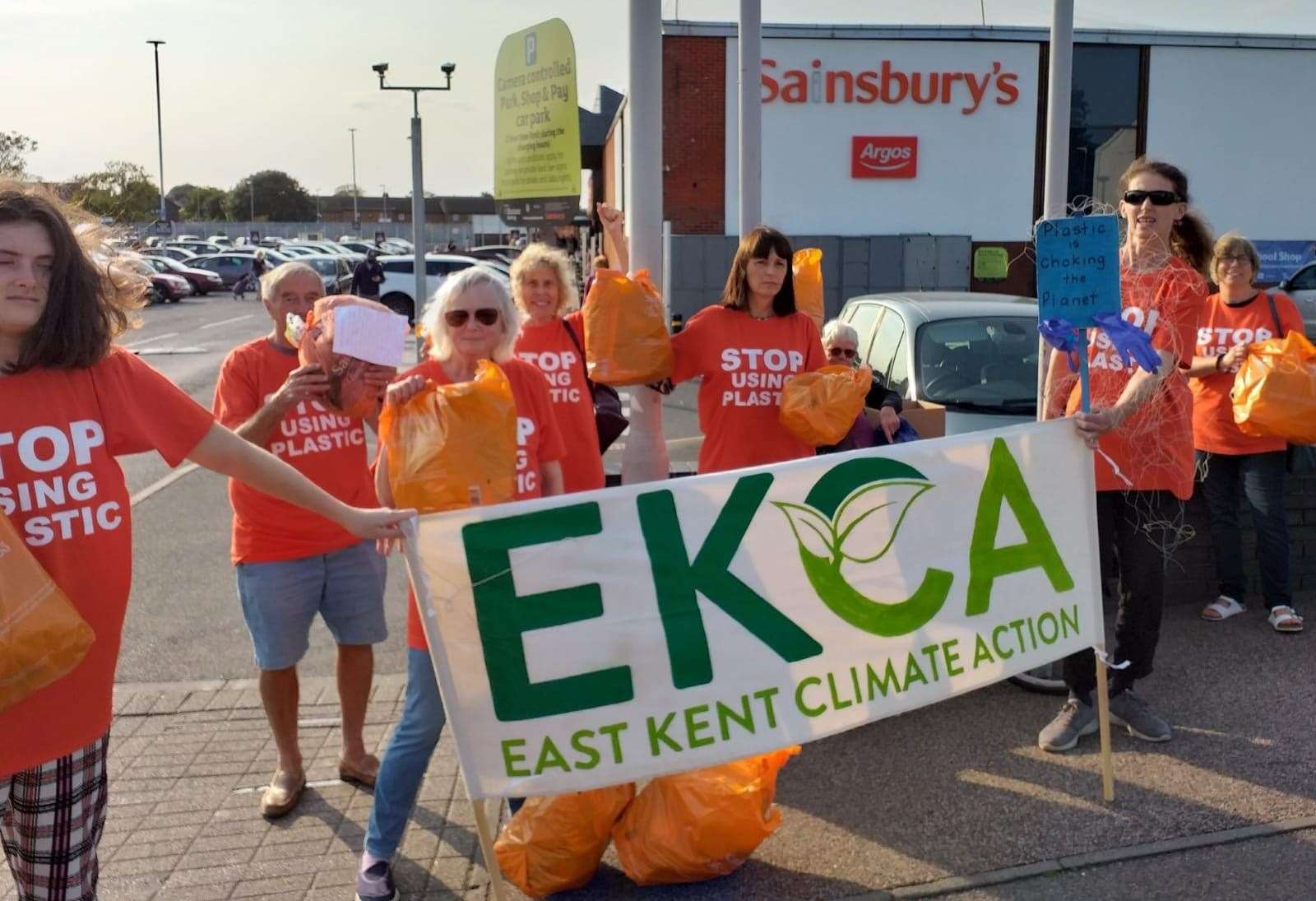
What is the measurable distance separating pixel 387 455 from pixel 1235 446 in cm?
431

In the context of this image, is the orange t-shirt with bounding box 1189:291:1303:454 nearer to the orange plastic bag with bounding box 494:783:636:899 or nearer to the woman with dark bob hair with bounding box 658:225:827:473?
the woman with dark bob hair with bounding box 658:225:827:473

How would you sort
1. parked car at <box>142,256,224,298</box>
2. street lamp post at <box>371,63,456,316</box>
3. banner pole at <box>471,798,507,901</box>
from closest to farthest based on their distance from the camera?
banner pole at <box>471,798,507,901</box>
street lamp post at <box>371,63,456,316</box>
parked car at <box>142,256,224,298</box>

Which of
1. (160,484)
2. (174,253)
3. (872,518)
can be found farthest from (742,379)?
(174,253)

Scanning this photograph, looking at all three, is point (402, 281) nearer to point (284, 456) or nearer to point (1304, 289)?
point (1304, 289)

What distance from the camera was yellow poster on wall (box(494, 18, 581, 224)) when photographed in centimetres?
667

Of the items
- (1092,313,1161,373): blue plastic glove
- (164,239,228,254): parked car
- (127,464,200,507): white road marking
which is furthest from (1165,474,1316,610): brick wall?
(164,239,228,254): parked car

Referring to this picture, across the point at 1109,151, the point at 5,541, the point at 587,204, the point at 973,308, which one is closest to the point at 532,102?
the point at 973,308

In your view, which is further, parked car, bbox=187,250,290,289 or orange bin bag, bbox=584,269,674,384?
parked car, bbox=187,250,290,289

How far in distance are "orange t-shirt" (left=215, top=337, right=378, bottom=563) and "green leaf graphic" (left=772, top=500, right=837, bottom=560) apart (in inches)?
57.7

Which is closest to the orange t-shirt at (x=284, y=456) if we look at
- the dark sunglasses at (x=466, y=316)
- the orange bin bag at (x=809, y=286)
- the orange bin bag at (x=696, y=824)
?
the dark sunglasses at (x=466, y=316)

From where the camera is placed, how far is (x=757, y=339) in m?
4.37

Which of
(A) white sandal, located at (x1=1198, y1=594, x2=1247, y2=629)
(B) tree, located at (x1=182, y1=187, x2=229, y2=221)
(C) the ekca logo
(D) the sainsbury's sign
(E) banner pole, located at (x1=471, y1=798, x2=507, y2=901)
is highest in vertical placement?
(B) tree, located at (x1=182, y1=187, x2=229, y2=221)

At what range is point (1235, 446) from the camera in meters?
5.65

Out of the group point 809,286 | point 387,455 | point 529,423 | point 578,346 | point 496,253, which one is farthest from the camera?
point 496,253
